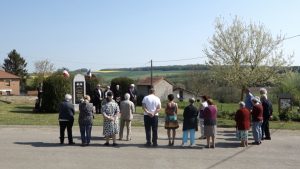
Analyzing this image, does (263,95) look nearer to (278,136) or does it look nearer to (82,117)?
(278,136)

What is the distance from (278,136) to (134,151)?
6.42 m

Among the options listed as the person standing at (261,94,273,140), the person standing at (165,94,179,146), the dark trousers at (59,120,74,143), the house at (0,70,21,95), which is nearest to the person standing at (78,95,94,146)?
the dark trousers at (59,120,74,143)

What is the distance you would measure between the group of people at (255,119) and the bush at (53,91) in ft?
40.5

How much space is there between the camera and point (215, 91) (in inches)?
2591

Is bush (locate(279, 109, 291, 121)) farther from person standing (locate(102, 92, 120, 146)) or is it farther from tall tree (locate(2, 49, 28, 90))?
tall tree (locate(2, 49, 28, 90))

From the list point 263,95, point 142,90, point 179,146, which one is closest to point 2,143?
point 179,146

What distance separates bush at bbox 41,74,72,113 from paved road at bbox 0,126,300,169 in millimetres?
8829

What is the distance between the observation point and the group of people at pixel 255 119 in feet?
47.8

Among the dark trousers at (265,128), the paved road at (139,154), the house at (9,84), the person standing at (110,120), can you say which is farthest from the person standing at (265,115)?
the house at (9,84)

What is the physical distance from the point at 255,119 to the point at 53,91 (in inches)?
529

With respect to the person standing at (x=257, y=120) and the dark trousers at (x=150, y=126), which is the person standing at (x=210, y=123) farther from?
the dark trousers at (x=150, y=126)

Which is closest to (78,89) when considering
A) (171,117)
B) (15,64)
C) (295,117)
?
(295,117)

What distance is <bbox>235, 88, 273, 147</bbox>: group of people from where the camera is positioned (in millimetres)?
14562

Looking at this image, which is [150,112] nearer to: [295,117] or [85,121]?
Answer: [85,121]
